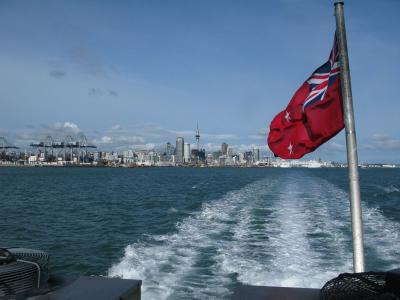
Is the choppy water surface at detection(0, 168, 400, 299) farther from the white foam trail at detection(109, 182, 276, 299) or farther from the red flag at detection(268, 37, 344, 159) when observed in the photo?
the red flag at detection(268, 37, 344, 159)

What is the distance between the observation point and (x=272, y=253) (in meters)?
13.3

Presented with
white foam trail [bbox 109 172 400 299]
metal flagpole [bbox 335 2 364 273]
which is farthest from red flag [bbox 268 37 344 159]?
white foam trail [bbox 109 172 400 299]

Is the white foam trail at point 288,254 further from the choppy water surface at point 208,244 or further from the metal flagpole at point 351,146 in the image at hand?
the metal flagpole at point 351,146

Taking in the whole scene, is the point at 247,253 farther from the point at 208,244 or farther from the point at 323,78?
the point at 323,78

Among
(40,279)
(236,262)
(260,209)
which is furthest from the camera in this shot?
(260,209)

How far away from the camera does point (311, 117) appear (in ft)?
17.4

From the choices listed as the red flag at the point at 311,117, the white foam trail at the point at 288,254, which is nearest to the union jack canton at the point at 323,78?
the red flag at the point at 311,117

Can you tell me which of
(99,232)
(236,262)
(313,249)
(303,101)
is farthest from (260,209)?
(303,101)

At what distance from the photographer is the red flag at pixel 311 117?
16.9 ft

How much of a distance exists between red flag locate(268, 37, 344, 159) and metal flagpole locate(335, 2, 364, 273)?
9.4 inches

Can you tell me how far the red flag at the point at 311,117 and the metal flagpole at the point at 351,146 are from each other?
0.78ft

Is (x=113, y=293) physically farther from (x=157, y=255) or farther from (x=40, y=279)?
(x=157, y=255)

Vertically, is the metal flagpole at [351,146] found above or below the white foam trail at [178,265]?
above

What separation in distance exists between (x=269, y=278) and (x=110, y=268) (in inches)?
188
